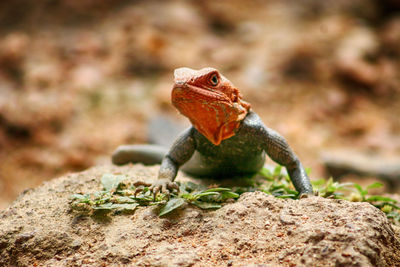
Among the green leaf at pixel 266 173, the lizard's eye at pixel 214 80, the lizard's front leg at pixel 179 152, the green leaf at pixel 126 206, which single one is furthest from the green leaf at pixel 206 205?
the green leaf at pixel 266 173

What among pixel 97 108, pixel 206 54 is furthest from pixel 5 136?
pixel 206 54

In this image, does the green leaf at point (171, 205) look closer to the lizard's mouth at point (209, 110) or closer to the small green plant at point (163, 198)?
the small green plant at point (163, 198)

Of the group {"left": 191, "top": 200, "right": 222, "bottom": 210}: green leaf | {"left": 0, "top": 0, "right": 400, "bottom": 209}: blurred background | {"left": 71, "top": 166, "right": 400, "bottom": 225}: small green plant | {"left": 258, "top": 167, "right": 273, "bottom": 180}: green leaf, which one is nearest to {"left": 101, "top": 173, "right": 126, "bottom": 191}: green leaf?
{"left": 71, "top": 166, "right": 400, "bottom": 225}: small green plant

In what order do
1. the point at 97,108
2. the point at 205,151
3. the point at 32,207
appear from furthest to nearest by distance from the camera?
the point at 97,108
the point at 205,151
the point at 32,207

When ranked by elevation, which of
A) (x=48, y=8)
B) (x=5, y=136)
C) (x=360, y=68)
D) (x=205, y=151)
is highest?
(x=48, y=8)

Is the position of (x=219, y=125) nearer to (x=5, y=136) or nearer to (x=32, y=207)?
(x=32, y=207)

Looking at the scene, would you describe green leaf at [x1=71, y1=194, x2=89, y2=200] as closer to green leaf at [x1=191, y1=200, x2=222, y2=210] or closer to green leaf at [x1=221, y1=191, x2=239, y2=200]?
green leaf at [x1=191, y1=200, x2=222, y2=210]

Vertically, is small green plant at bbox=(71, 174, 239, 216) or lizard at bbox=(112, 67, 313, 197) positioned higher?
lizard at bbox=(112, 67, 313, 197)

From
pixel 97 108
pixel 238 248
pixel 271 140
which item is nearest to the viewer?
pixel 238 248
